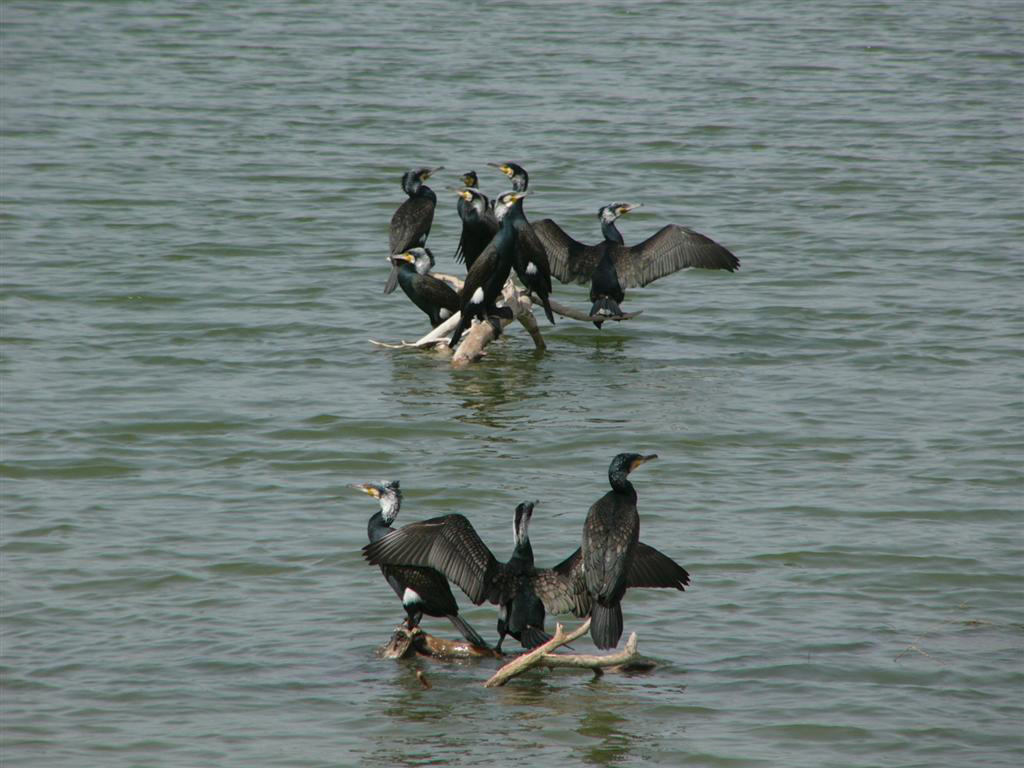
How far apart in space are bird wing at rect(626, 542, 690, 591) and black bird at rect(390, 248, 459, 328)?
598 centimetres

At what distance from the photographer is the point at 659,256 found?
545 inches

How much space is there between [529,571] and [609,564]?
17.2 inches

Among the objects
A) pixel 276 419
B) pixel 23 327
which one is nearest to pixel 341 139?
pixel 23 327

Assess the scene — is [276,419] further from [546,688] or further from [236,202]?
[236,202]

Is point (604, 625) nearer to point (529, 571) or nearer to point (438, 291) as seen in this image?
point (529, 571)

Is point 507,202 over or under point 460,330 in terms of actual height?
over

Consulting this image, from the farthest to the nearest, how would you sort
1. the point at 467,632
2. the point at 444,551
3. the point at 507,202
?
1. the point at 507,202
2. the point at 467,632
3. the point at 444,551

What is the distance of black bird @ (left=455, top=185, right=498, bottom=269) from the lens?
44.0 ft

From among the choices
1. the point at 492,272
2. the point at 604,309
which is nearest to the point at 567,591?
the point at 492,272

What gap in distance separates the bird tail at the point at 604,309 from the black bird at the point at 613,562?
600cm

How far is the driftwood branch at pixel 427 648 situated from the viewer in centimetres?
783

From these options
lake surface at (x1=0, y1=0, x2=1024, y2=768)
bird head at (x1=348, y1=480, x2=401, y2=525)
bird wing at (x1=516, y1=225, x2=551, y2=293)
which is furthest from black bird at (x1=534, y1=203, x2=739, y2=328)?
bird head at (x1=348, y1=480, x2=401, y2=525)

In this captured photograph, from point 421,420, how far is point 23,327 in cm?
429

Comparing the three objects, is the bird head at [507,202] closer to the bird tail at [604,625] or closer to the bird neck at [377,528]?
the bird neck at [377,528]
